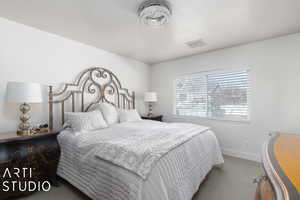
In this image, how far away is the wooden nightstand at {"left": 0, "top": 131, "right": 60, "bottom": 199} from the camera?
1718 mm

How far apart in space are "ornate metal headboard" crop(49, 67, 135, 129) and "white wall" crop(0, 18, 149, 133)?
14 cm

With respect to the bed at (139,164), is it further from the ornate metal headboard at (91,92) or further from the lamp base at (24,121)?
the lamp base at (24,121)

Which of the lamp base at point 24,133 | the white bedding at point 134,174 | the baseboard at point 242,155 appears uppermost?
the lamp base at point 24,133

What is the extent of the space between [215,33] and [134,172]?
2648 mm

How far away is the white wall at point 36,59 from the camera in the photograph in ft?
7.08

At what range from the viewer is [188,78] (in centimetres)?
403

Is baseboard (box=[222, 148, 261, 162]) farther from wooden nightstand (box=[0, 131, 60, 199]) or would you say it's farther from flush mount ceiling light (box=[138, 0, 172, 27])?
wooden nightstand (box=[0, 131, 60, 199])

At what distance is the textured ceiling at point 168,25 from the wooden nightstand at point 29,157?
1.69m

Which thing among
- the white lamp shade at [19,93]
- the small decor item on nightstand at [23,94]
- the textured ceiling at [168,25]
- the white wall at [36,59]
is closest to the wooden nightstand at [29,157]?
the small decor item on nightstand at [23,94]

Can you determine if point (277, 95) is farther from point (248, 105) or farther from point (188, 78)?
point (188, 78)

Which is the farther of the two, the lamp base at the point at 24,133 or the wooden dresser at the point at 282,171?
the lamp base at the point at 24,133

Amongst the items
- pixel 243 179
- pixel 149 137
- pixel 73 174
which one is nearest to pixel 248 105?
pixel 243 179

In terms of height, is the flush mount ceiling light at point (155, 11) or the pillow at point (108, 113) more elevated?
the flush mount ceiling light at point (155, 11)

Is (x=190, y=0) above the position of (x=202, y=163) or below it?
above
